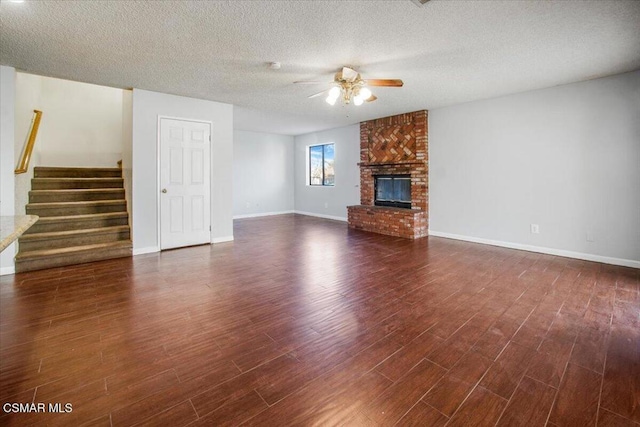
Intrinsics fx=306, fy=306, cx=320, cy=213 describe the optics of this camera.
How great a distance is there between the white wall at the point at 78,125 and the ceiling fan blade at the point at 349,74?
220 inches

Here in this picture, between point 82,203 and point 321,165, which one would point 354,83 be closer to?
point 82,203

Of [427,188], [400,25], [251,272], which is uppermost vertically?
[400,25]

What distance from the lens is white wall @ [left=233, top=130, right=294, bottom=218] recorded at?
8828mm

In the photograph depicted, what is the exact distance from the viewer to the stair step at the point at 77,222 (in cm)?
435

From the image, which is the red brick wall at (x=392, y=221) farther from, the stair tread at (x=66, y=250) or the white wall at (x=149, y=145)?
the stair tread at (x=66, y=250)

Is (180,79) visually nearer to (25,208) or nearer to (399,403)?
(25,208)

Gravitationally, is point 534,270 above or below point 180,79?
below

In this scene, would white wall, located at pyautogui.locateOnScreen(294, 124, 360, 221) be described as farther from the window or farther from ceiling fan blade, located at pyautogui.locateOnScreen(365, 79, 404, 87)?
ceiling fan blade, located at pyautogui.locateOnScreen(365, 79, 404, 87)

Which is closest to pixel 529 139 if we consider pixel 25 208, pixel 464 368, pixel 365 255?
pixel 365 255

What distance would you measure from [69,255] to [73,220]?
2.54 ft

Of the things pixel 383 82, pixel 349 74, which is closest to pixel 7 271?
pixel 349 74

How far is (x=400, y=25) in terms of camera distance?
2.71m

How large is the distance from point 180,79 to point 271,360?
12.7 ft

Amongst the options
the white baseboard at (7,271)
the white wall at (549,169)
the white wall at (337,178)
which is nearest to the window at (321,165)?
the white wall at (337,178)
